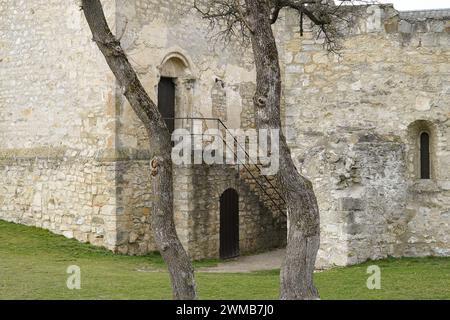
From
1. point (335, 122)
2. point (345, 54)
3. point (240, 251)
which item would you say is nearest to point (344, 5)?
point (345, 54)

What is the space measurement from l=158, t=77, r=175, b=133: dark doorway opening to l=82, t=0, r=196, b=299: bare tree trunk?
29.1 ft

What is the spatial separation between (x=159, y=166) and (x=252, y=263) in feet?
27.7

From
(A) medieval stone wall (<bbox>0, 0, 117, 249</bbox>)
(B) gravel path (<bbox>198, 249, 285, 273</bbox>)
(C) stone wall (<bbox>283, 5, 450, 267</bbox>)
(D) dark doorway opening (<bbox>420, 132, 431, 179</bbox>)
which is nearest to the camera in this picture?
(C) stone wall (<bbox>283, 5, 450, 267</bbox>)

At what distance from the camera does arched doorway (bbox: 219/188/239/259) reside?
17.1 meters

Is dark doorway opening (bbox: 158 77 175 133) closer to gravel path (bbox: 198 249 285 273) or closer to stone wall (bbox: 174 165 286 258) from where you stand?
stone wall (bbox: 174 165 286 258)

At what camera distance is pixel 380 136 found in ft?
39.5

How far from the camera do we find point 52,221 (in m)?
16.7

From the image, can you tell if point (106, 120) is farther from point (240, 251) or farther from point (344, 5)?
point (344, 5)

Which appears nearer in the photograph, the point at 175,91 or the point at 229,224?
the point at 229,224

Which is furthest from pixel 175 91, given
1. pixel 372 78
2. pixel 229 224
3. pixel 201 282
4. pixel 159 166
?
pixel 159 166

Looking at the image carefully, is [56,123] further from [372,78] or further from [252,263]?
[372,78]

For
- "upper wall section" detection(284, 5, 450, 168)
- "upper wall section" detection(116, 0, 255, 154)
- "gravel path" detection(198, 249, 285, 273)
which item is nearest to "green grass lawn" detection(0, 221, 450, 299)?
"gravel path" detection(198, 249, 285, 273)
